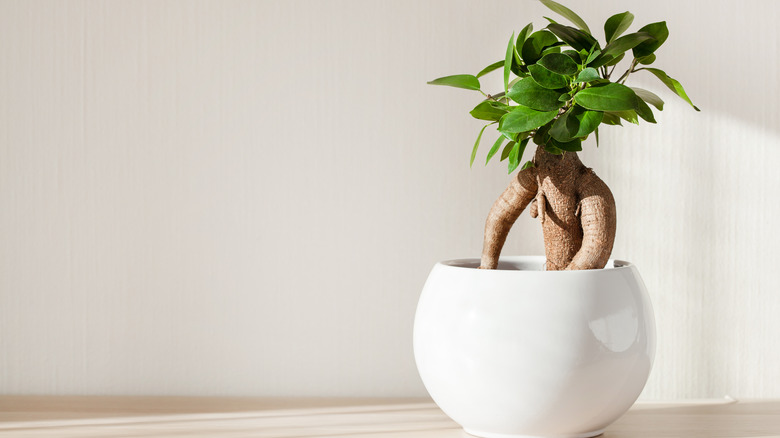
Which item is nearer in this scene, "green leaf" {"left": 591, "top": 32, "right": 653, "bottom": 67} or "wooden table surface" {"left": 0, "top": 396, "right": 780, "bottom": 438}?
"green leaf" {"left": 591, "top": 32, "right": 653, "bottom": 67}

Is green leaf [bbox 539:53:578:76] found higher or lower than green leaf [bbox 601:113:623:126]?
higher

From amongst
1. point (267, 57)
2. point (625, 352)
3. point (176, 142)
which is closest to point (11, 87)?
point (176, 142)

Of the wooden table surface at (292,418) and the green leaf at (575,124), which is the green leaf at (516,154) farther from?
the wooden table surface at (292,418)

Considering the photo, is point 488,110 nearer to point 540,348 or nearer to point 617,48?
point 617,48

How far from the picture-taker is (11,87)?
45.6 inches

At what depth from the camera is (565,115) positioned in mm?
781

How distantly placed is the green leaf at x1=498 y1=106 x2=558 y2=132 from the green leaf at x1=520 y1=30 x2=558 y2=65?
9 cm

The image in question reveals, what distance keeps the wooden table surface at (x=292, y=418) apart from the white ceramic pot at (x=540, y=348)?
123 millimetres

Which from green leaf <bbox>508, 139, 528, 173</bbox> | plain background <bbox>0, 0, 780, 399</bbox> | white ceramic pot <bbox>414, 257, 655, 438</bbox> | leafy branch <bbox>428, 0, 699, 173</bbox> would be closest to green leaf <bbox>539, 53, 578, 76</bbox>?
leafy branch <bbox>428, 0, 699, 173</bbox>

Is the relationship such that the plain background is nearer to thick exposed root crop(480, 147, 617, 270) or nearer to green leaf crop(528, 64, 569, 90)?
thick exposed root crop(480, 147, 617, 270)

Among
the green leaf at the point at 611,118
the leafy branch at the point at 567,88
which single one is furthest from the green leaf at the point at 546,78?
the green leaf at the point at 611,118

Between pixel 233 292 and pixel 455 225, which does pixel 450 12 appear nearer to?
pixel 455 225

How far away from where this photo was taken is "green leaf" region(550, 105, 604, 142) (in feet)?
2.51

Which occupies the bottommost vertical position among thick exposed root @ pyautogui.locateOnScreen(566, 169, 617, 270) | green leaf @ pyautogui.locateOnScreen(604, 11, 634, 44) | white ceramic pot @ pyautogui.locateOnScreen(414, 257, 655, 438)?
white ceramic pot @ pyautogui.locateOnScreen(414, 257, 655, 438)
